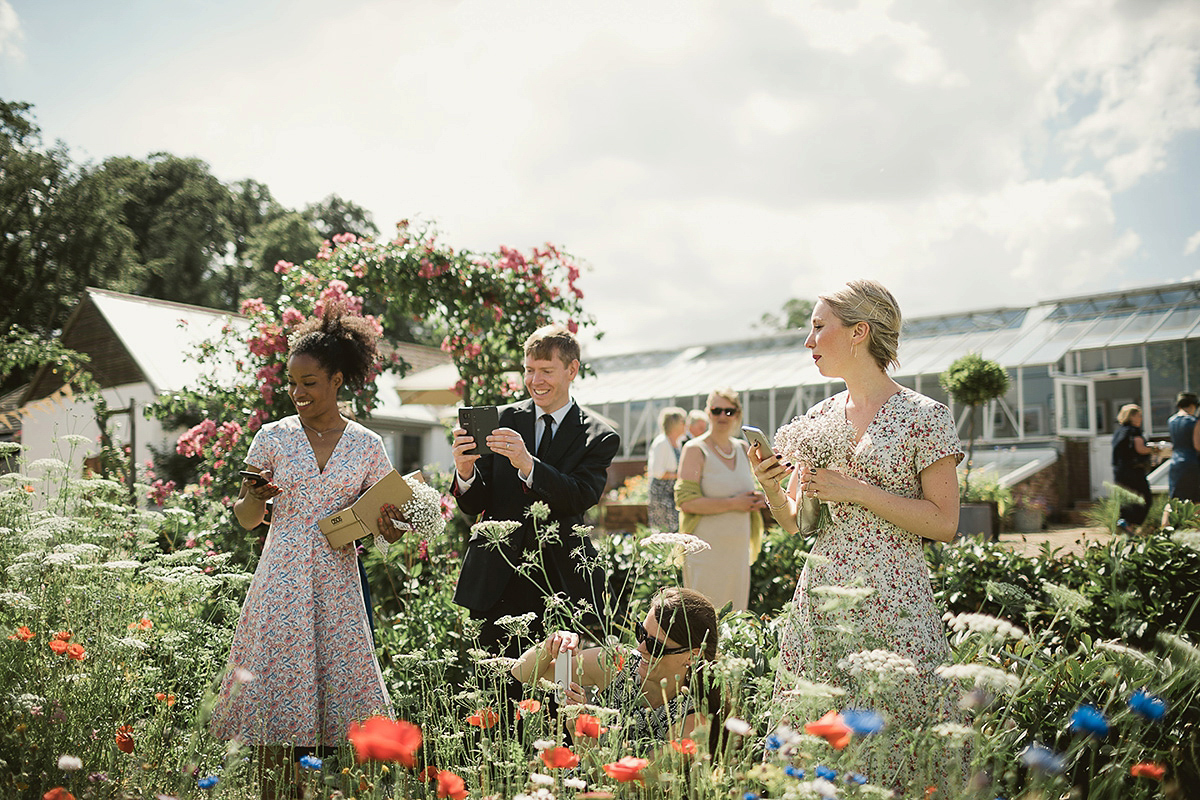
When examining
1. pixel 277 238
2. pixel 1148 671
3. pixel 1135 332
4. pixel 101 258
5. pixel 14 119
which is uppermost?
pixel 14 119

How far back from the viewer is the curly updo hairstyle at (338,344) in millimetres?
2893

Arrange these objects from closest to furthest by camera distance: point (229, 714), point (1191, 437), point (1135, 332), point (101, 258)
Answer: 1. point (229, 714)
2. point (1191, 437)
3. point (1135, 332)
4. point (101, 258)

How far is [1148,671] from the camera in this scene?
1895 mm

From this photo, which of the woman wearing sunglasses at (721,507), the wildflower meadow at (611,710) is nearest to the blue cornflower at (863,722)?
A: the wildflower meadow at (611,710)

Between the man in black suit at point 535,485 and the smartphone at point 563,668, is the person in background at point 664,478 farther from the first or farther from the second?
the smartphone at point 563,668

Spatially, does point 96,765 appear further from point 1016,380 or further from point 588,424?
point 1016,380

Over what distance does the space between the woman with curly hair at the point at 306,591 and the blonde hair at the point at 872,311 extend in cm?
155

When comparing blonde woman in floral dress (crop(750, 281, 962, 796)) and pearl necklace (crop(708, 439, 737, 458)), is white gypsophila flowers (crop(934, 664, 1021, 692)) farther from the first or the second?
pearl necklace (crop(708, 439, 737, 458))

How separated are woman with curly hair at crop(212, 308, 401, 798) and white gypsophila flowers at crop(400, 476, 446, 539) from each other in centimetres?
6

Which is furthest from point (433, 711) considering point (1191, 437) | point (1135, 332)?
point (1135, 332)

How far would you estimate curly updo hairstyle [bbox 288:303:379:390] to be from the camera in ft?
9.49

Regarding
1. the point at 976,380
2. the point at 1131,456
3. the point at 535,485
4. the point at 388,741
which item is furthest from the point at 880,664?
the point at 976,380

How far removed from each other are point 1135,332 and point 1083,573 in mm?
15863

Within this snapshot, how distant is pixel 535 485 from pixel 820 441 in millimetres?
1026
